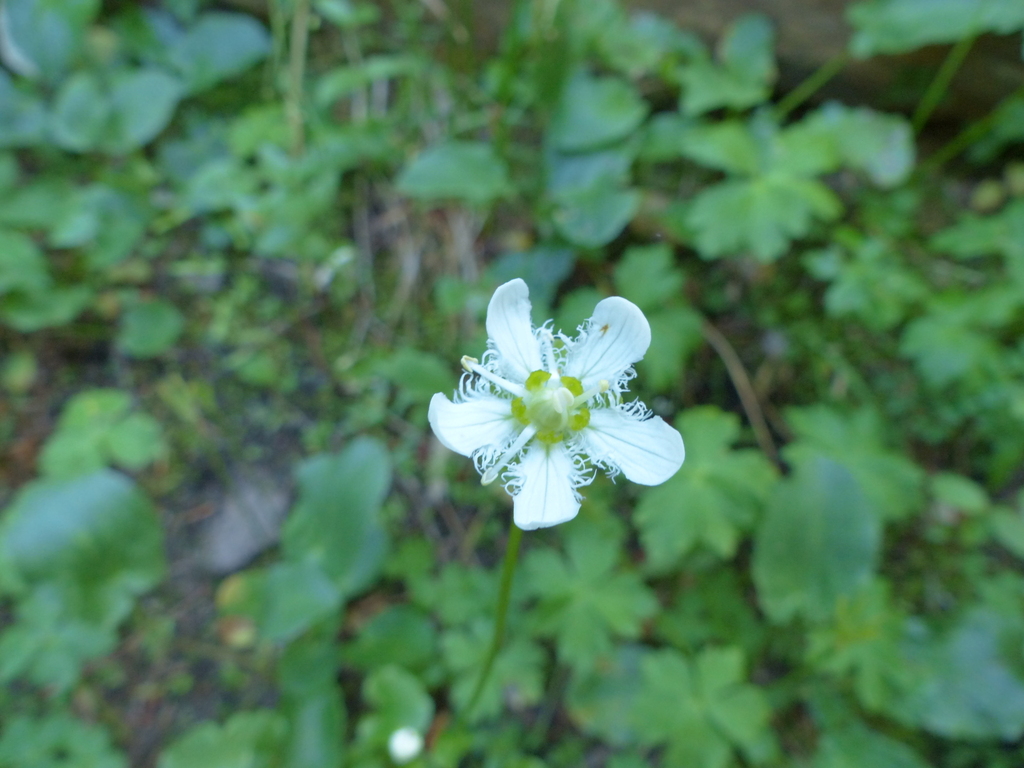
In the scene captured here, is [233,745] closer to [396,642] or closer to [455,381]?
[396,642]

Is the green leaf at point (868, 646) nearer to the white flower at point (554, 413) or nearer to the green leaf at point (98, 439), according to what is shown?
the white flower at point (554, 413)

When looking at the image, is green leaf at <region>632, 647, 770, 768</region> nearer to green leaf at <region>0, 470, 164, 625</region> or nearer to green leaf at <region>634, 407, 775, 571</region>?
green leaf at <region>634, 407, 775, 571</region>

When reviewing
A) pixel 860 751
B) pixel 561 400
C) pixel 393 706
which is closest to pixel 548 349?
pixel 561 400

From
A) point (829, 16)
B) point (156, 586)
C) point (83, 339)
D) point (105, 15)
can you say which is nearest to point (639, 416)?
point (156, 586)

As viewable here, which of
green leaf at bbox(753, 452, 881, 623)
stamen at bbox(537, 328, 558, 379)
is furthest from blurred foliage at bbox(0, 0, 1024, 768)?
stamen at bbox(537, 328, 558, 379)

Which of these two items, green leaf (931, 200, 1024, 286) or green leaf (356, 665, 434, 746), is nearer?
green leaf (356, 665, 434, 746)

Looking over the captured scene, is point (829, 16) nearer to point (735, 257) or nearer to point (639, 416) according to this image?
point (735, 257)
